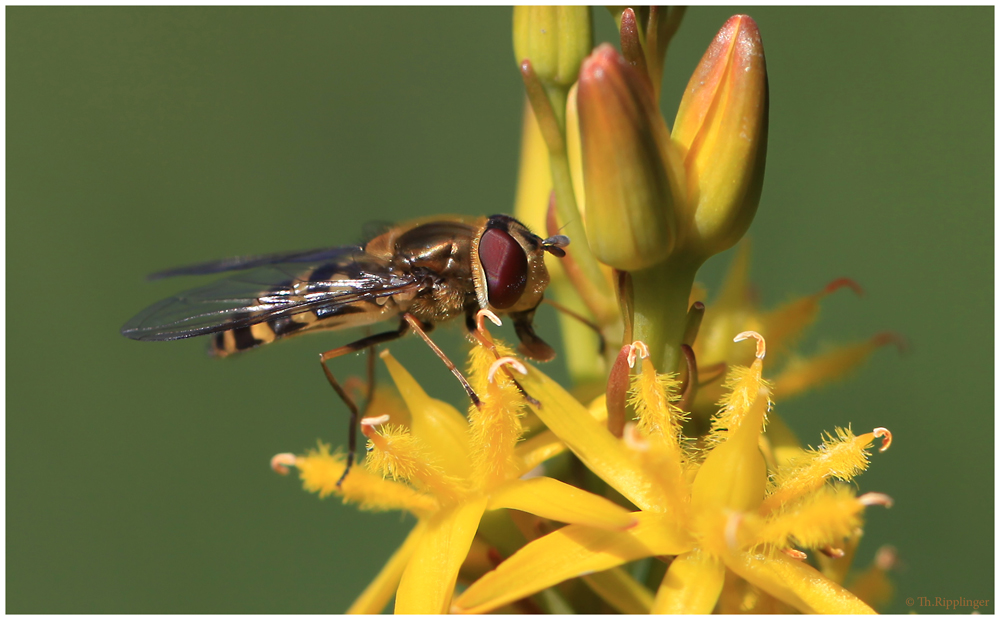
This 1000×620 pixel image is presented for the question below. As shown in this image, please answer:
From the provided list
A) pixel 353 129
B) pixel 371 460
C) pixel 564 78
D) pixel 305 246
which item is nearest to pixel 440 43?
pixel 353 129

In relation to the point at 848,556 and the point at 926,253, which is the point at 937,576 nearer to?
the point at 926,253

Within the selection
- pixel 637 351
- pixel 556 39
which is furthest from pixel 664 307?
pixel 556 39

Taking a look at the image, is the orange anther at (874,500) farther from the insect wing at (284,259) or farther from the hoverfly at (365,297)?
the insect wing at (284,259)

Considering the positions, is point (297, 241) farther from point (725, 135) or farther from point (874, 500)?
point (874, 500)

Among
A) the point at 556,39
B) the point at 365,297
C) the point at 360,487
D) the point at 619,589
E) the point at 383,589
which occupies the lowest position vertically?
the point at 383,589

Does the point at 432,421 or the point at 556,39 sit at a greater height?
the point at 556,39

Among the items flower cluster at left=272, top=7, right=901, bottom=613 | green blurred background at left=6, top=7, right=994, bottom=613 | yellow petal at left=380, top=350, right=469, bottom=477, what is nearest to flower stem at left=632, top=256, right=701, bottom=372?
flower cluster at left=272, top=7, right=901, bottom=613
